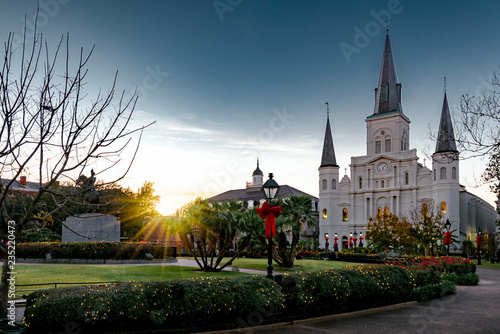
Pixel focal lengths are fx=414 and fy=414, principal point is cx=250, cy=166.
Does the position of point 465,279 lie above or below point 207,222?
below

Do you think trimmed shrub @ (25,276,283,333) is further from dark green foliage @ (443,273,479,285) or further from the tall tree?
dark green foliage @ (443,273,479,285)

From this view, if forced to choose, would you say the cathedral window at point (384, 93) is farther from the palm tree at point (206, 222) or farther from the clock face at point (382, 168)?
the palm tree at point (206, 222)

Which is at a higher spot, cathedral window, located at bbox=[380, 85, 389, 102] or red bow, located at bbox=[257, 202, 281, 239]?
cathedral window, located at bbox=[380, 85, 389, 102]

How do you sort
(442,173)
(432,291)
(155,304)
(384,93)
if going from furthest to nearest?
(384,93), (442,173), (432,291), (155,304)

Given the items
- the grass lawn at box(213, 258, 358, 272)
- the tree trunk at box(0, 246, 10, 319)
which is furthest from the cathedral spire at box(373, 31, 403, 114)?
the tree trunk at box(0, 246, 10, 319)

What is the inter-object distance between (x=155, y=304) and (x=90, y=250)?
18616mm

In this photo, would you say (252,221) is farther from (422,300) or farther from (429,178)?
(429,178)

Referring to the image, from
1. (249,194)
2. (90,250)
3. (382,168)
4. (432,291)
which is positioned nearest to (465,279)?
(432,291)

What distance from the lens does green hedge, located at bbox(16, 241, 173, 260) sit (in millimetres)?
25922

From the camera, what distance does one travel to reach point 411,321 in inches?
432

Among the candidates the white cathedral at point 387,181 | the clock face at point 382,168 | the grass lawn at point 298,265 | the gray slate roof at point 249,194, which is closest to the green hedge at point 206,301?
the grass lawn at point 298,265

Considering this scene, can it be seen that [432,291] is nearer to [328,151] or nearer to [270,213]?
[270,213]

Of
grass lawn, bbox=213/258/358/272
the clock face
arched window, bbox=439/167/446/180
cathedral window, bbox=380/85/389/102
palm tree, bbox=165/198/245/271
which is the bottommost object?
grass lawn, bbox=213/258/358/272

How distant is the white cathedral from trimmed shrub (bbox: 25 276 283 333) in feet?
196
